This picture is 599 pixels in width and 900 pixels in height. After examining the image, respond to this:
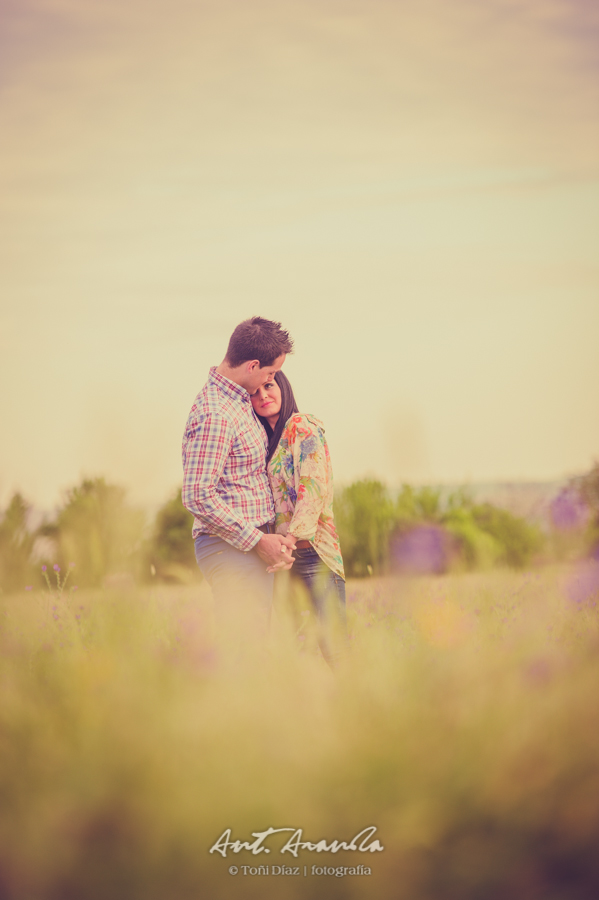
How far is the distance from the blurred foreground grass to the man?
2.83 feet

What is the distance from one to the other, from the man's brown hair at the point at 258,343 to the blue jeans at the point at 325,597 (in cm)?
93

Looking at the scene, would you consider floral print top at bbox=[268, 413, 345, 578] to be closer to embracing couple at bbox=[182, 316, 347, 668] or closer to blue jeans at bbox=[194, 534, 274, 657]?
embracing couple at bbox=[182, 316, 347, 668]

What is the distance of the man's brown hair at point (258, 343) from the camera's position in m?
3.39

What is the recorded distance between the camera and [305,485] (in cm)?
327

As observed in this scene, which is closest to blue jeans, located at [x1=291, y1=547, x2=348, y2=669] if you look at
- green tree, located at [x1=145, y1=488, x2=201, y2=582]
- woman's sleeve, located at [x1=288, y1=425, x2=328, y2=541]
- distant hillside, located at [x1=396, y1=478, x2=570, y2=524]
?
woman's sleeve, located at [x1=288, y1=425, x2=328, y2=541]

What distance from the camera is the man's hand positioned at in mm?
3236

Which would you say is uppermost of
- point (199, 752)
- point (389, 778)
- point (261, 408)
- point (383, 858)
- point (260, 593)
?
point (261, 408)

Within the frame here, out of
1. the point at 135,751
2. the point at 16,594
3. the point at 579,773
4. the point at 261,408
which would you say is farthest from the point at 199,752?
the point at 16,594

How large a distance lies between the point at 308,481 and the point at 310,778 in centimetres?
148

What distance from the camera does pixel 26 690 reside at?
2566mm

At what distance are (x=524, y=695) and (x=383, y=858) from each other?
0.64 m

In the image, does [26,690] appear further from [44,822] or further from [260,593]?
[260,593]

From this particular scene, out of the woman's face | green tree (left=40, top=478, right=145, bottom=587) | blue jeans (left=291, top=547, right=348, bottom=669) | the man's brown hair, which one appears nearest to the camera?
blue jeans (left=291, top=547, right=348, bottom=669)

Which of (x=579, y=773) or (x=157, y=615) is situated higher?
(x=157, y=615)
